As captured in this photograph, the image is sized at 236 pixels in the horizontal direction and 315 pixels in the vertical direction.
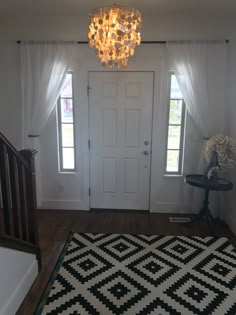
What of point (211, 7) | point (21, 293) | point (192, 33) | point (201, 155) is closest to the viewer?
point (21, 293)

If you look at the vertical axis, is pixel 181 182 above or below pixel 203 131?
below

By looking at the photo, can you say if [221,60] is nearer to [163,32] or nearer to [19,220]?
[163,32]

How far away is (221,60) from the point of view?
136 inches

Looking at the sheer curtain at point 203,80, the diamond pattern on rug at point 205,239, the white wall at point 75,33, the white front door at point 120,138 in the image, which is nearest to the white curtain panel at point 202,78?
the sheer curtain at point 203,80

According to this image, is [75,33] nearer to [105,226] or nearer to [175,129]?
[175,129]

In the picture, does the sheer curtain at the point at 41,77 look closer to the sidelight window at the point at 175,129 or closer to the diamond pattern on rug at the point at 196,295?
the sidelight window at the point at 175,129

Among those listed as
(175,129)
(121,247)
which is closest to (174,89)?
(175,129)

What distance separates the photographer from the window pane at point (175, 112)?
369 centimetres

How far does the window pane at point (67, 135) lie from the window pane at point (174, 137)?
1.44 meters

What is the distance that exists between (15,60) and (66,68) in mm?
752

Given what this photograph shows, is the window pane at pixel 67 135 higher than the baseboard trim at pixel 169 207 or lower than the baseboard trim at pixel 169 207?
higher

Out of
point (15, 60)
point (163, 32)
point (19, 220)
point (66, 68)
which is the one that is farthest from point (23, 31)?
point (19, 220)

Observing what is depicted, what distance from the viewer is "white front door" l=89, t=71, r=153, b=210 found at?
3.66 metres

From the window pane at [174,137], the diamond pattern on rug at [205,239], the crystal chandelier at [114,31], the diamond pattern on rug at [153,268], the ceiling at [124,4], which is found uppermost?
the ceiling at [124,4]
